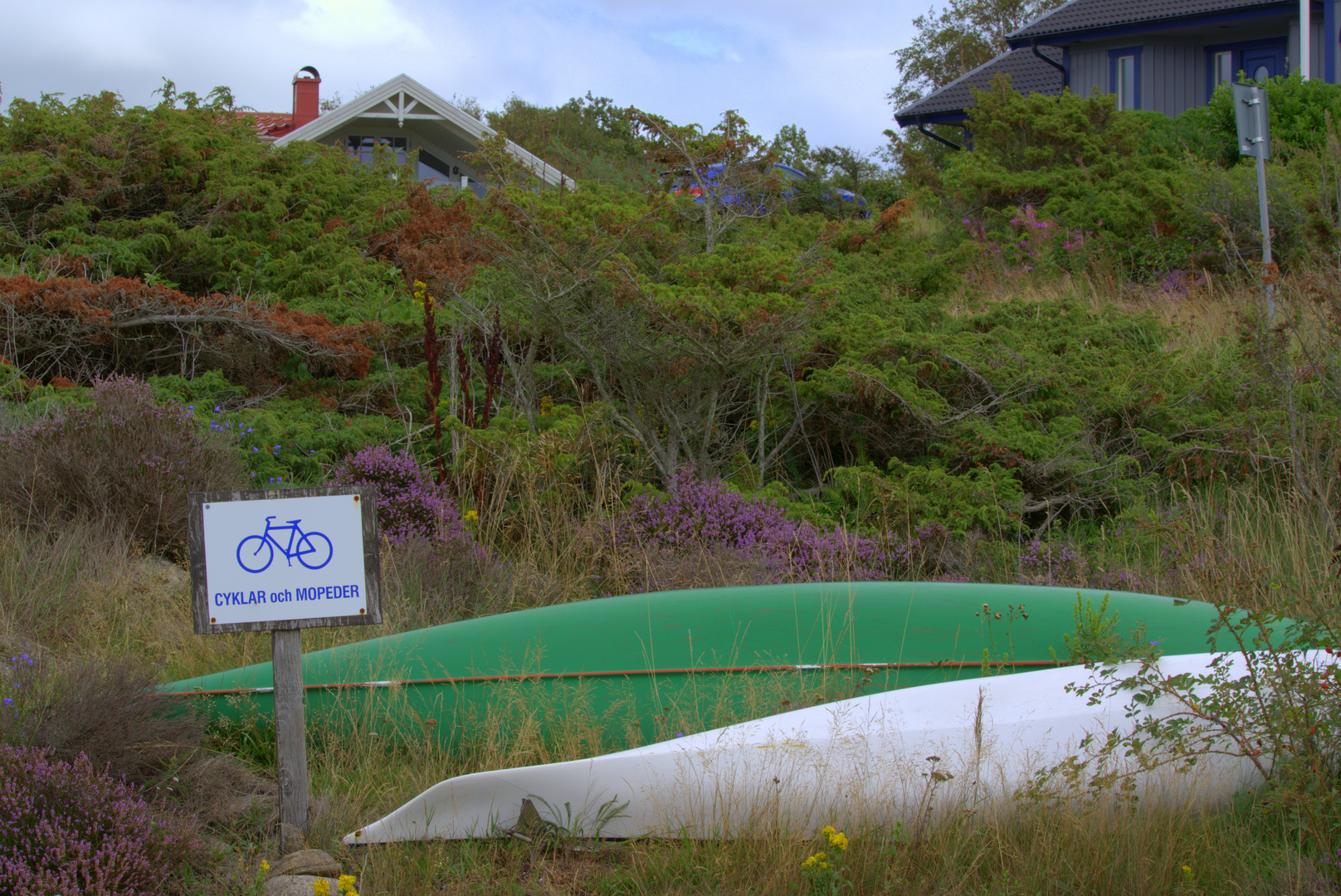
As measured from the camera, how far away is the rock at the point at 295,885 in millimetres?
2400

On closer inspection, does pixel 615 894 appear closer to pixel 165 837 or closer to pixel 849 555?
pixel 165 837

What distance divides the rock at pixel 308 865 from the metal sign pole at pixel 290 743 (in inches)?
3.9

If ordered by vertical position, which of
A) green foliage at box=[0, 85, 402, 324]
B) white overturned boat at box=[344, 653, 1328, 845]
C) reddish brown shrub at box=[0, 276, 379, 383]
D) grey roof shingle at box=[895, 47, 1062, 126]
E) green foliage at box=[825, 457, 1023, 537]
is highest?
grey roof shingle at box=[895, 47, 1062, 126]

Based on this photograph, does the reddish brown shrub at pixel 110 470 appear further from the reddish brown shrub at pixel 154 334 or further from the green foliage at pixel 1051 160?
the green foliage at pixel 1051 160

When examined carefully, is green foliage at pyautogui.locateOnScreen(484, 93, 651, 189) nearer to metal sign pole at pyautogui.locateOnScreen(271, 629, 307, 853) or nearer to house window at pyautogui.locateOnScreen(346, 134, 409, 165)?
house window at pyautogui.locateOnScreen(346, 134, 409, 165)

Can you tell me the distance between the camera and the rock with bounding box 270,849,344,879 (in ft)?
8.25

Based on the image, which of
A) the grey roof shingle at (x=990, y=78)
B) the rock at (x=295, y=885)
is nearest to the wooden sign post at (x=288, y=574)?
the rock at (x=295, y=885)

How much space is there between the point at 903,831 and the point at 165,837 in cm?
181

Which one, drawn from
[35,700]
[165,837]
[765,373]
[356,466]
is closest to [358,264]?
[356,466]

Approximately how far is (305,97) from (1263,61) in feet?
56.8

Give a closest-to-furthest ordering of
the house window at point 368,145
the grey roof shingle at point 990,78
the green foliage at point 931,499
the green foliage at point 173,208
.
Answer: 1. the green foliage at point 931,499
2. the green foliage at point 173,208
3. the house window at point 368,145
4. the grey roof shingle at point 990,78

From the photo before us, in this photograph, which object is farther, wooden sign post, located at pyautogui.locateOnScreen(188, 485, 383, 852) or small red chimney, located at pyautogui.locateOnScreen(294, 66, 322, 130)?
small red chimney, located at pyautogui.locateOnScreen(294, 66, 322, 130)

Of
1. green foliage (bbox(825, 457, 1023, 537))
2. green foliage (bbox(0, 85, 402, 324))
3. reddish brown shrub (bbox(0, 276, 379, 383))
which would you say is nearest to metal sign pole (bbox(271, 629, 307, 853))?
green foliage (bbox(825, 457, 1023, 537))

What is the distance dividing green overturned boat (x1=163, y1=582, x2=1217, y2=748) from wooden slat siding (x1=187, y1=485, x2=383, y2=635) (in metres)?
0.70
